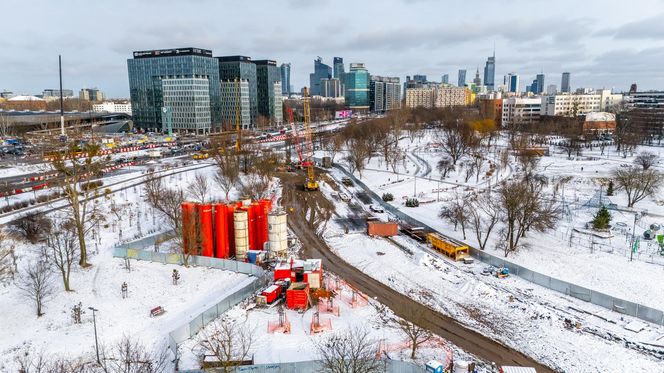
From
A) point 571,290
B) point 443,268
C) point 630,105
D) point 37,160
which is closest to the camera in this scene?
point 571,290

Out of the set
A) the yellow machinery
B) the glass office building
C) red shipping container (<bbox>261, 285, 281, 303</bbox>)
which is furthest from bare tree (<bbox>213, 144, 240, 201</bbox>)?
the glass office building

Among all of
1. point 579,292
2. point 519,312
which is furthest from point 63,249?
point 579,292

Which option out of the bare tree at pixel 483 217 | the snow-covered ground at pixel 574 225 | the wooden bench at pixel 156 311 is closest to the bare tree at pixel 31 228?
the wooden bench at pixel 156 311

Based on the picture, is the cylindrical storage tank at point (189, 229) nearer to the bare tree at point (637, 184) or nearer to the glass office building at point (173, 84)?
the bare tree at point (637, 184)

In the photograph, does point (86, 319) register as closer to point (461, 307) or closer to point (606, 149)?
point (461, 307)

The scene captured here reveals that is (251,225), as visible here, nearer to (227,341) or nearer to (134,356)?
(134,356)

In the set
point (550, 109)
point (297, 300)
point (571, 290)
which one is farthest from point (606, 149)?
point (297, 300)

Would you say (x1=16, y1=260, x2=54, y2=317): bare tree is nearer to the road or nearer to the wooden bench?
the wooden bench
